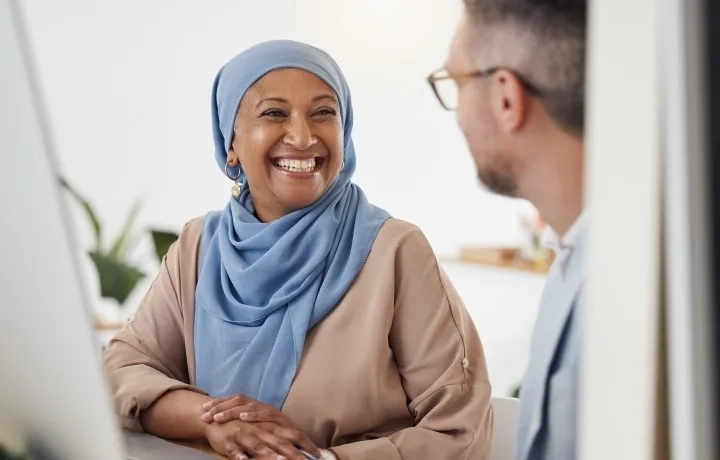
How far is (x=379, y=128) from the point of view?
68cm

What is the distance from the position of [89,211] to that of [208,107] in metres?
0.13

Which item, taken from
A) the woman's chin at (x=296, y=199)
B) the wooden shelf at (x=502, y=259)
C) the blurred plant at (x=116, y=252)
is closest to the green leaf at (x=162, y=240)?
the blurred plant at (x=116, y=252)

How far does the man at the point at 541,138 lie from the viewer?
1.83 feet

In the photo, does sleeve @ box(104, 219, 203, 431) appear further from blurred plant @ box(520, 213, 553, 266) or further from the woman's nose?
blurred plant @ box(520, 213, 553, 266)

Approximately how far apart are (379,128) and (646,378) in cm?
28

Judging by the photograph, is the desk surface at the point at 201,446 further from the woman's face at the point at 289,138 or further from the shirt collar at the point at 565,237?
the shirt collar at the point at 565,237

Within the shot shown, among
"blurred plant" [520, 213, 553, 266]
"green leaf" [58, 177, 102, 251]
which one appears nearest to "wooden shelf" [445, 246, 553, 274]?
"blurred plant" [520, 213, 553, 266]

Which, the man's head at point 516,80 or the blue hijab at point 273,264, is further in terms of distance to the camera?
the blue hijab at point 273,264

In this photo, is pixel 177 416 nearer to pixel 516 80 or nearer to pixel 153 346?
pixel 153 346

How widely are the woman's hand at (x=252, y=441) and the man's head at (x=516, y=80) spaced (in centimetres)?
25

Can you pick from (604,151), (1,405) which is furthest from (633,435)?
(1,405)

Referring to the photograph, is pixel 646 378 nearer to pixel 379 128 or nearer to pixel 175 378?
pixel 379 128

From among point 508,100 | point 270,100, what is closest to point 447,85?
point 508,100

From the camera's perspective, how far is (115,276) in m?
0.75
